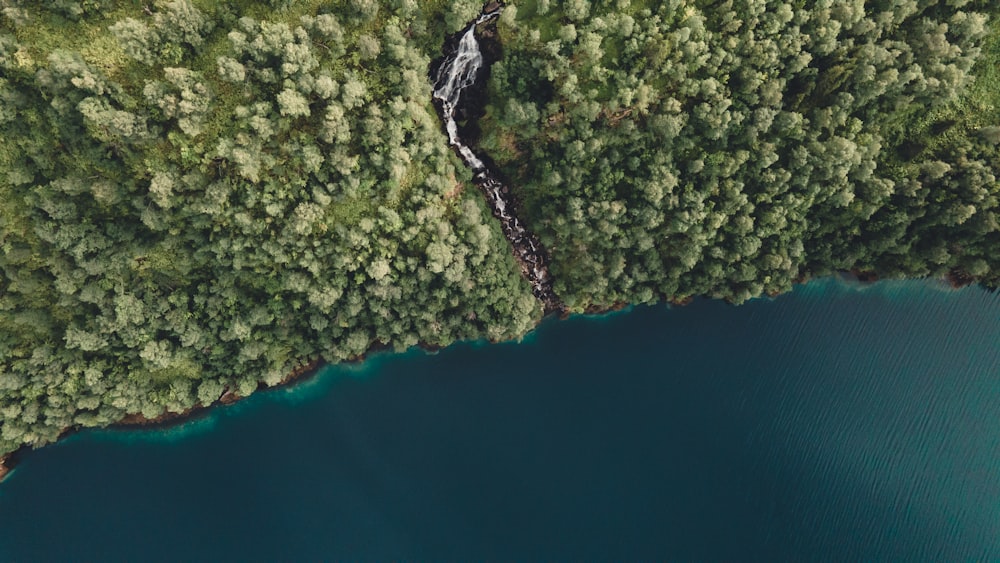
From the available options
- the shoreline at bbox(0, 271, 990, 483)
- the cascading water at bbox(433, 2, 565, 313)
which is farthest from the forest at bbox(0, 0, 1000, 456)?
the shoreline at bbox(0, 271, 990, 483)

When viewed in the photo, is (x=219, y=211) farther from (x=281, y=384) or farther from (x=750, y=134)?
(x=750, y=134)

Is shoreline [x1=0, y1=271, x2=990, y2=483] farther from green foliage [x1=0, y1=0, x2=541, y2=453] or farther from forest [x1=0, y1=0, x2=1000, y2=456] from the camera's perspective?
forest [x1=0, y1=0, x2=1000, y2=456]

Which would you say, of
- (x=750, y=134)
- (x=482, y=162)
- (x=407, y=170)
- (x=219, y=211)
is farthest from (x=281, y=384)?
(x=750, y=134)

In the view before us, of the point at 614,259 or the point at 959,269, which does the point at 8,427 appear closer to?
the point at 614,259

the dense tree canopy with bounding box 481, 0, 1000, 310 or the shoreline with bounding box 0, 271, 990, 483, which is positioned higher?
the dense tree canopy with bounding box 481, 0, 1000, 310

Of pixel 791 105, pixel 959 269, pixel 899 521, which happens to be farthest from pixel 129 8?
pixel 899 521
